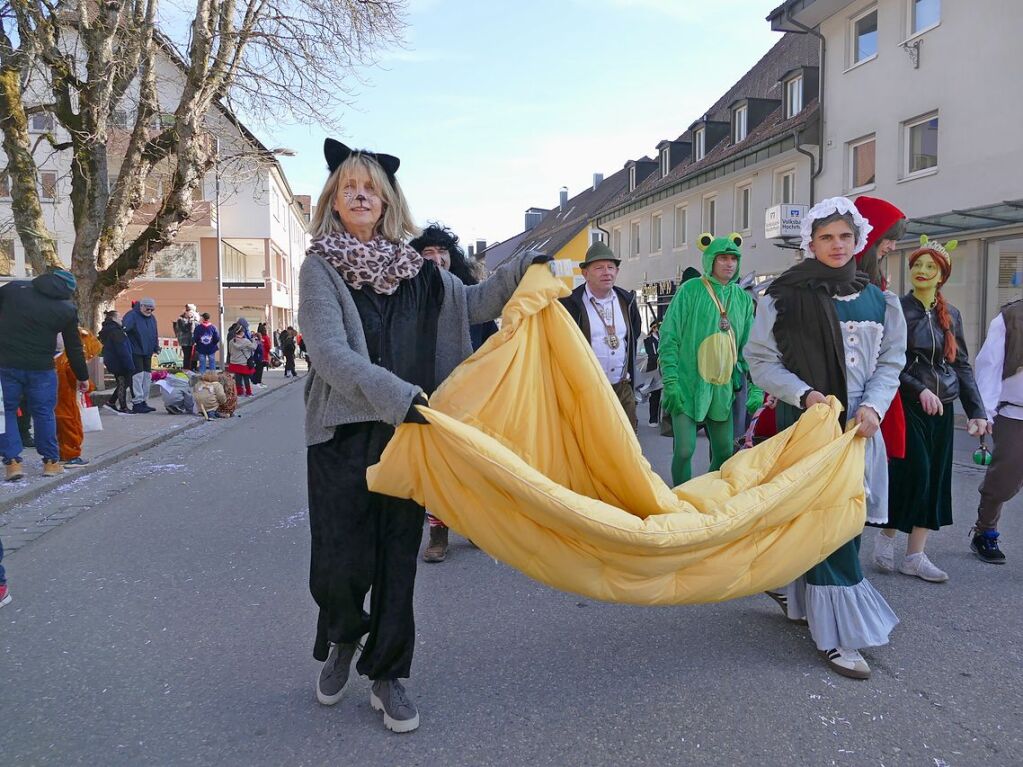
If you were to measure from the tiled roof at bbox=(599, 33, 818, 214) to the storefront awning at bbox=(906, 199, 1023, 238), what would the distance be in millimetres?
6281

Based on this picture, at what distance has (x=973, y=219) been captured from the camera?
13578 millimetres

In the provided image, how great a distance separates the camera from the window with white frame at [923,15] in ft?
51.1

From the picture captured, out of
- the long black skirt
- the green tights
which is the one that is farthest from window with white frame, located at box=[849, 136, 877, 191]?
the long black skirt

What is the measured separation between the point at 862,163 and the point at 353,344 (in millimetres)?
18933

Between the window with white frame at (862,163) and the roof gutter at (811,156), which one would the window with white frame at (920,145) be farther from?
the roof gutter at (811,156)

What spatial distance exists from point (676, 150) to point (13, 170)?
898 inches

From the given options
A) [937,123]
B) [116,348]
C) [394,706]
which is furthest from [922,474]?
[937,123]

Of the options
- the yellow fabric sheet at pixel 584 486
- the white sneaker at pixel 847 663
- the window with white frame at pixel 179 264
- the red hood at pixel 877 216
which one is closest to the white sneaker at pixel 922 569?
the white sneaker at pixel 847 663

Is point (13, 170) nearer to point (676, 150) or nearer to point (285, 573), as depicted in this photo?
point (285, 573)

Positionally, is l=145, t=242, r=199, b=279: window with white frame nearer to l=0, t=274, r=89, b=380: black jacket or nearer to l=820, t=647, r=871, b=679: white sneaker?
l=0, t=274, r=89, b=380: black jacket

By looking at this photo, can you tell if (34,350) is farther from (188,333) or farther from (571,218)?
(571,218)

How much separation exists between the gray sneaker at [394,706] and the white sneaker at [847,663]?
5.49ft

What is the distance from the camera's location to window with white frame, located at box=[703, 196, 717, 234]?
84.5 ft

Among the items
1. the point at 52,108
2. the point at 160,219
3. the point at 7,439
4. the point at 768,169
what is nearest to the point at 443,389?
the point at 7,439
